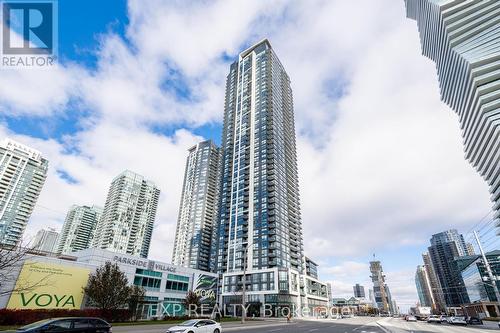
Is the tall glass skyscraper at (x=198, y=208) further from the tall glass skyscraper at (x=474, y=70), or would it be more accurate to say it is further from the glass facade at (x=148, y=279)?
the tall glass skyscraper at (x=474, y=70)

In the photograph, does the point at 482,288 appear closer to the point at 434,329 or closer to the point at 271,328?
the point at 434,329

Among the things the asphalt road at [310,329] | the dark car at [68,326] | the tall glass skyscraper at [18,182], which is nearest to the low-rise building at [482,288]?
the asphalt road at [310,329]

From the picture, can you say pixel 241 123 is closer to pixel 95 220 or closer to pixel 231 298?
pixel 231 298

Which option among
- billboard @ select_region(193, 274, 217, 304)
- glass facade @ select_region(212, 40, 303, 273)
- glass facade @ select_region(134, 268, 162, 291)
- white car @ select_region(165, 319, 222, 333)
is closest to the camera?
white car @ select_region(165, 319, 222, 333)

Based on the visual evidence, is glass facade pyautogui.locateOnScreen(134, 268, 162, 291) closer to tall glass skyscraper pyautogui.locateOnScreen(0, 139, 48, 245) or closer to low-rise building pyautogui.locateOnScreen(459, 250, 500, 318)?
low-rise building pyautogui.locateOnScreen(459, 250, 500, 318)

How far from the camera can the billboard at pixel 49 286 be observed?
32.7 meters

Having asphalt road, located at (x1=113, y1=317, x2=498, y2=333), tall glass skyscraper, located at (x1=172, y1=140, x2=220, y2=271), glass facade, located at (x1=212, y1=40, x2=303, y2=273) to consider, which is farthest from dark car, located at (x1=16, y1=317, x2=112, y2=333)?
tall glass skyscraper, located at (x1=172, y1=140, x2=220, y2=271)

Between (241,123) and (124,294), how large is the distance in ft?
352

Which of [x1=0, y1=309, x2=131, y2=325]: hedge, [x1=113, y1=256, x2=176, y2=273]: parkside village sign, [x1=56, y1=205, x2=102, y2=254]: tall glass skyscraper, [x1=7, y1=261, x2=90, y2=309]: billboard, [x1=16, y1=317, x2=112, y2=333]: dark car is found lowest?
[x1=0, y1=309, x2=131, y2=325]: hedge

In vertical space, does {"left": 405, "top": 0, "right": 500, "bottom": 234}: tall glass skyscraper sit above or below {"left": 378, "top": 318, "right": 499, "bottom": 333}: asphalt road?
above

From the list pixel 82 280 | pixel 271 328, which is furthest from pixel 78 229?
pixel 271 328

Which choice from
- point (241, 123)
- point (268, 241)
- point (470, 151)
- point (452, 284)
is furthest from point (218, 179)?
point (452, 284)

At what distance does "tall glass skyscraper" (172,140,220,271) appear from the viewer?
15625cm

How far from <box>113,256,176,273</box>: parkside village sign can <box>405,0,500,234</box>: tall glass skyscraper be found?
89.7m
